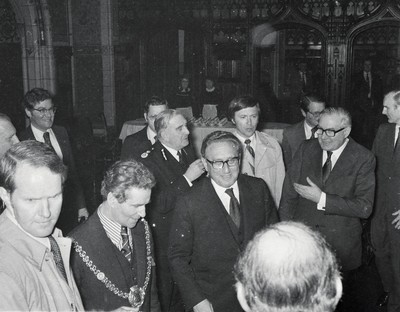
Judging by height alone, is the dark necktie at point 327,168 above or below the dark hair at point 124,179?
Result: below

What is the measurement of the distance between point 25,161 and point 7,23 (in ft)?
28.0

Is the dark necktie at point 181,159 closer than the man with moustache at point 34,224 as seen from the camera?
No

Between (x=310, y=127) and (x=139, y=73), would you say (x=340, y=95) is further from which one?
(x=310, y=127)

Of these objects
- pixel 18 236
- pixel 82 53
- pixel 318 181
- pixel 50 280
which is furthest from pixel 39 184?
pixel 82 53

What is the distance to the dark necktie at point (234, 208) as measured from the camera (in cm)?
287

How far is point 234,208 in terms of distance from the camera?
2885 mm

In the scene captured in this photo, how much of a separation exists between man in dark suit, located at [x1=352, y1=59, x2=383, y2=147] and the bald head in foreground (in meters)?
10.2

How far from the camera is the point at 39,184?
6.05ft

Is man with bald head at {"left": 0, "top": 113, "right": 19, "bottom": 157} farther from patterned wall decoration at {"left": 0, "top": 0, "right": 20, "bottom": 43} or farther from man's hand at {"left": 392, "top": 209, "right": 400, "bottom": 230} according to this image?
patterned wall decoration at {"left": 0, "top": 0, "right": 20, "bottom": 43}

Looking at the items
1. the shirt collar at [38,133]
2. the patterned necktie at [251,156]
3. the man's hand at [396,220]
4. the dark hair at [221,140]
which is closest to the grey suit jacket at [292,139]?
the patterned necktie at [251,156]

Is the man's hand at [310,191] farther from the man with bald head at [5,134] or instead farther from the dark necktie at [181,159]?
the man with bald head at [5,134]

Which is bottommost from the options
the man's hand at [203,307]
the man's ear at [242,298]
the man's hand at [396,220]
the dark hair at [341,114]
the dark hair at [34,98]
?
the man's hand at [203,307]

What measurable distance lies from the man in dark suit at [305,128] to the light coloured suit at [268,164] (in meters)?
0.73

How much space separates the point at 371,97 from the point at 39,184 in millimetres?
10682
